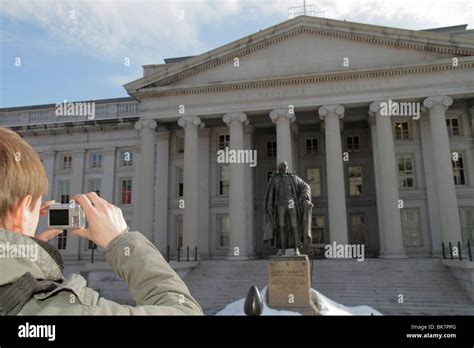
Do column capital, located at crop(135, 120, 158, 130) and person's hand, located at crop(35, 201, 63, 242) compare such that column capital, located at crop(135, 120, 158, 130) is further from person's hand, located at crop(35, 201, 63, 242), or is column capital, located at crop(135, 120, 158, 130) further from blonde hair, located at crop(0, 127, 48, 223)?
blonde hair, located at crop(0, 127, 48, 223)

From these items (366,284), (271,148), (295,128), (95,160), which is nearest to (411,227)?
(366,284)

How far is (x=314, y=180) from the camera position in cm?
3156

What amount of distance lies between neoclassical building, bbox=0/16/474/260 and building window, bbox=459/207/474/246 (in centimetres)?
9

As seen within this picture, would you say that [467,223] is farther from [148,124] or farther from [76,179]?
[76,179]

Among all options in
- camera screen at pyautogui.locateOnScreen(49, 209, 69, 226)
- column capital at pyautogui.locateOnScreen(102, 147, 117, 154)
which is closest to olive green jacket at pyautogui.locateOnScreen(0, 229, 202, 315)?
camera screen at pyautogui.locateOnScreen(49, 209, 69, 226)

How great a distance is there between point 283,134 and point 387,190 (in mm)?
7426

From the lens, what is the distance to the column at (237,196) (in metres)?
25.9

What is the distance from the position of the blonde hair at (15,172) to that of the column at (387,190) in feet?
A: 81.5

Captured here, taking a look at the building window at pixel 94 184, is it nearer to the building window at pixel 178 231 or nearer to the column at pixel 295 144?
the building window at pixel 178 231

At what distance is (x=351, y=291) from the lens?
18.7m

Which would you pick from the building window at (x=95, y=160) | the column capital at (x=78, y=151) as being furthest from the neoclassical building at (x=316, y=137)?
the column capital at (x=78, y=151)

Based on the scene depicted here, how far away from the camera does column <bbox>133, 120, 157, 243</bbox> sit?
2759cm

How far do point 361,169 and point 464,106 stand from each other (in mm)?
8257
